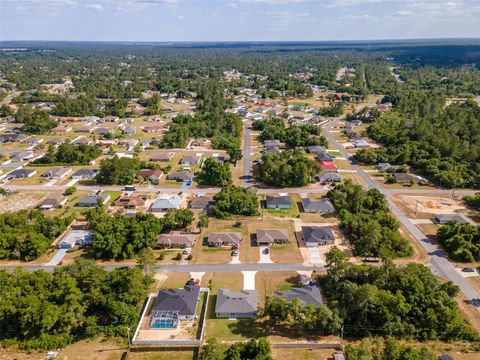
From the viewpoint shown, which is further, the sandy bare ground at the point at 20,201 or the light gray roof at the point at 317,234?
the sandy bare ground at the point at 20,201

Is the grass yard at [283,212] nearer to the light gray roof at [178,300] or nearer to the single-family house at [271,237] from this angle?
the single-family house at [271,237]

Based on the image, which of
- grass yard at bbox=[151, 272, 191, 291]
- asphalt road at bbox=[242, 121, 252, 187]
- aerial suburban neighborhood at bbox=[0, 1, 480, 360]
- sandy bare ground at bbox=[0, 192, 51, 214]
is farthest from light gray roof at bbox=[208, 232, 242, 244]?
sandy bare ground at bbox=[0, 192, 51, 214]

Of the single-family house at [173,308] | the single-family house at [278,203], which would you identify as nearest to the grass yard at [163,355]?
the single-family house at [173,308]

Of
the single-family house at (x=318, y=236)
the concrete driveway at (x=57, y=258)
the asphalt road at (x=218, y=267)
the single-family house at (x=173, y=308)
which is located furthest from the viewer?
the single-family house at (x=318, y=236)

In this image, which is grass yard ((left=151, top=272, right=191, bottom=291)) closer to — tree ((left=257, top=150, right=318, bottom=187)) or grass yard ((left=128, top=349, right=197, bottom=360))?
grass yard ((left=128, top=349, right=197, bottom=360))

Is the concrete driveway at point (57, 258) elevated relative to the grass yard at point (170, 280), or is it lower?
elevated

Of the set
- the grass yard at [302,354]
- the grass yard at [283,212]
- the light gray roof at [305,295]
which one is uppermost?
the light gray roof at [305,295]
